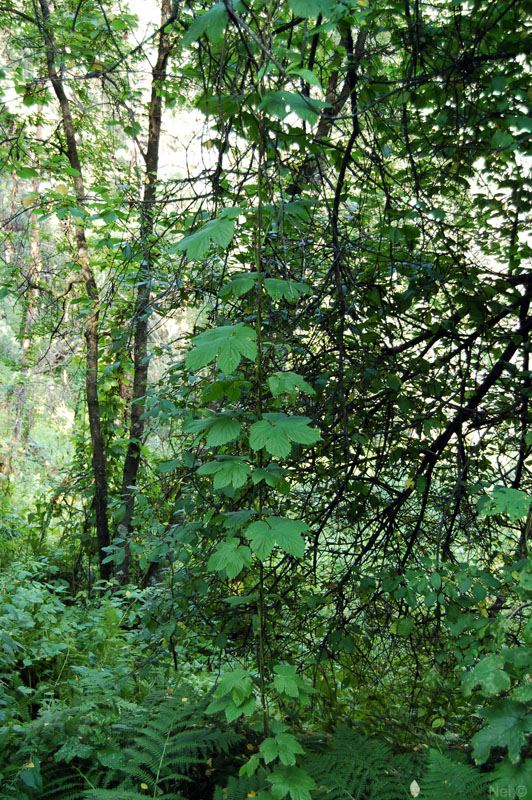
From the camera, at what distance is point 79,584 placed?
5.16m

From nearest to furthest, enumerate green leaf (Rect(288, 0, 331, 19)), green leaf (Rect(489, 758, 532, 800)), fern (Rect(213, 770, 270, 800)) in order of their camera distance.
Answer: green leaf (Rect(489, 758, 532, 800)), green leaf (Rect(288, 0, 331, 19)), fern (Rect(213, 770, 270, 800))

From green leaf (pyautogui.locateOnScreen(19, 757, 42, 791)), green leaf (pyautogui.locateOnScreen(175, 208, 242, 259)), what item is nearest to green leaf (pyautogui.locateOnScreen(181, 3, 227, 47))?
green leaf (pyautogui.locateOnScreen(175, 208, 242, 259))

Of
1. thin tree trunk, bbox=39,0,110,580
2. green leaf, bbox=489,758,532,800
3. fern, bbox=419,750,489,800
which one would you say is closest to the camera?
green leaf, bbox=489,758,532,800

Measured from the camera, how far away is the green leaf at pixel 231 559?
131cm

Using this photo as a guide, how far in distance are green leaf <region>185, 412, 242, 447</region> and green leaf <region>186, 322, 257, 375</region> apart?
186 millimetres

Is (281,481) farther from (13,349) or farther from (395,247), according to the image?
(13,349)

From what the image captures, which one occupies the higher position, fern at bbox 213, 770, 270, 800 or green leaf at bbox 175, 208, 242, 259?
green leaf at bbox 175, 208, 242, 259

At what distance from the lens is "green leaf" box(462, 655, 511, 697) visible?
3.82 ft

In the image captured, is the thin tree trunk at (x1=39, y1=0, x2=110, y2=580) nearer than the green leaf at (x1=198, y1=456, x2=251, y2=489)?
No

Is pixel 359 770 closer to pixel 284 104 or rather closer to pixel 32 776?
pixel 32 776

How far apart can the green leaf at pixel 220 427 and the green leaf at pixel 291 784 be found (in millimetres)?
873

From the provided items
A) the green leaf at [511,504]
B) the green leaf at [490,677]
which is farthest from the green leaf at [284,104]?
the green leaf at [490,677]

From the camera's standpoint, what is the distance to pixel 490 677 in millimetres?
1190

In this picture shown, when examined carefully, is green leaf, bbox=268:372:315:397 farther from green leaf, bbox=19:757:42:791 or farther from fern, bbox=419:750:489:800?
green leaf, bbox=19:757:42:791
